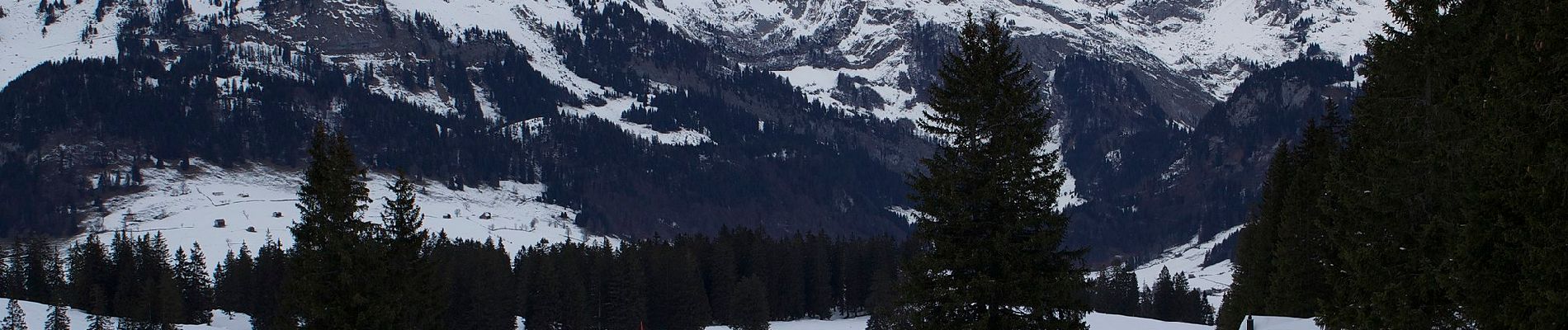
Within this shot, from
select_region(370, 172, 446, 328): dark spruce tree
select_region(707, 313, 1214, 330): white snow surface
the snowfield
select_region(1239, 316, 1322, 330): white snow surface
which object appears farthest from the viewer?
the snowfield

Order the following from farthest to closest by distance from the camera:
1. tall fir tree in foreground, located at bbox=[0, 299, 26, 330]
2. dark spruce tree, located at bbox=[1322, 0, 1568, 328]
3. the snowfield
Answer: tall fir tree in foreground, located at bbox=[0, 299, 26, 330] < the snowfield < dark spruce tree, located at bbox=[1322, 0, 1568, 328]

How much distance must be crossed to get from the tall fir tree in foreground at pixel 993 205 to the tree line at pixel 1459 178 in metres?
5.41

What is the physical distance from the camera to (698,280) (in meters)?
95.0

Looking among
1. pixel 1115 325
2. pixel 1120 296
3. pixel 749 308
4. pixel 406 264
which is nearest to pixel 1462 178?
pixel 406 264

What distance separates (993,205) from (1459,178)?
812cm

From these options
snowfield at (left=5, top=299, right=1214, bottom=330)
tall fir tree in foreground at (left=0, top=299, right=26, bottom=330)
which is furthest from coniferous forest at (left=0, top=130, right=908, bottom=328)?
tall fir tree in foreground at (left=0, top=299, right=26, bottom=330)

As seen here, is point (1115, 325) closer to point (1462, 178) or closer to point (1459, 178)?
point (1459, 178)

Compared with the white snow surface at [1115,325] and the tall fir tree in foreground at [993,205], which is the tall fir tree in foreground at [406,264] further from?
the white snow surface at [1115,325]

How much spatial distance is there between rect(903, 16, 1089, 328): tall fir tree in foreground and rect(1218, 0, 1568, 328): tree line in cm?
541

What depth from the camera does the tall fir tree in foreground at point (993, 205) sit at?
21203 mm

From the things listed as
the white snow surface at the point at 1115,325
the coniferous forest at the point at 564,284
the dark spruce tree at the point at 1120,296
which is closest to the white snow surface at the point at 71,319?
the coniferous forest at the point at 564,284

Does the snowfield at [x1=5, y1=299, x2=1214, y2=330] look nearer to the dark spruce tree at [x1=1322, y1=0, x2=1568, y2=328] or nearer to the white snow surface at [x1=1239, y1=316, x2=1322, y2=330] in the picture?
the white snow surface at [x1=1239, y1=316, x2=1322, y2=330]

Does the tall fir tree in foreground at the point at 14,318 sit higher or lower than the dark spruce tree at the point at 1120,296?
higher

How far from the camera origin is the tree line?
14.4 m
